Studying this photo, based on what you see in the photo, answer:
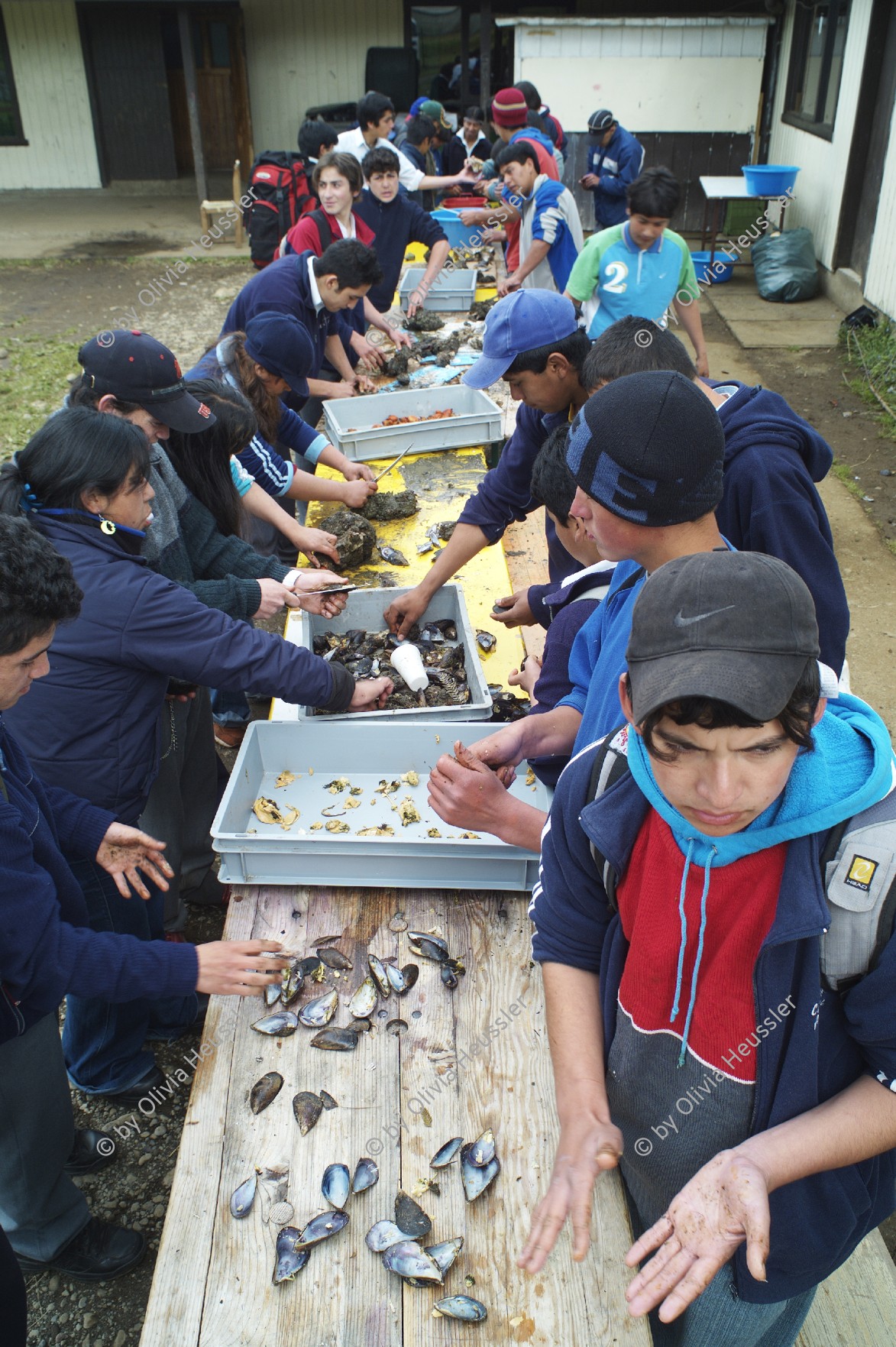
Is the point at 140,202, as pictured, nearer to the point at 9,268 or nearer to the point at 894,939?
the point at 9,268

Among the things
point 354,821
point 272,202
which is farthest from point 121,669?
point 272,202

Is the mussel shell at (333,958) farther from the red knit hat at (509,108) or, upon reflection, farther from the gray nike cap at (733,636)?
the red knit hat at (509,108)

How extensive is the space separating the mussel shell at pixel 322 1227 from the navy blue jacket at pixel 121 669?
1.30m

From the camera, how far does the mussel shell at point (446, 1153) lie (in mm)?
1618

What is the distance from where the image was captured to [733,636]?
1.00m

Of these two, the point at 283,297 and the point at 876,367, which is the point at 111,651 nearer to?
the point at 283,297

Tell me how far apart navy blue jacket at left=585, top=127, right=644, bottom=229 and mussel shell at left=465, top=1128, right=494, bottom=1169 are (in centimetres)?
1011

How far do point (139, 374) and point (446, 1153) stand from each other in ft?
7.21

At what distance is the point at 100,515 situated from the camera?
2.32 metres

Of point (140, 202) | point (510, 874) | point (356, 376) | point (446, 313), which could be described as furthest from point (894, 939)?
point (140, 202)

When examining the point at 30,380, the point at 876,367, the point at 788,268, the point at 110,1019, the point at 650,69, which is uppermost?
the point at 650,69

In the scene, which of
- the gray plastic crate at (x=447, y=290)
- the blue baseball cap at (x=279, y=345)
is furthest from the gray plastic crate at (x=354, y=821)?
the gray plastic crate at (x=447, y=290)

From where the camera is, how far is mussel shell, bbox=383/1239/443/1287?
146cm

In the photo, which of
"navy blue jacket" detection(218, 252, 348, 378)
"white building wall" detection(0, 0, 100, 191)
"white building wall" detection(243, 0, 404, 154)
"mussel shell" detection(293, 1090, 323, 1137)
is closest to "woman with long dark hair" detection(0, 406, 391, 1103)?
"mussel shell" detection(293, 1090, 323, 1137)
